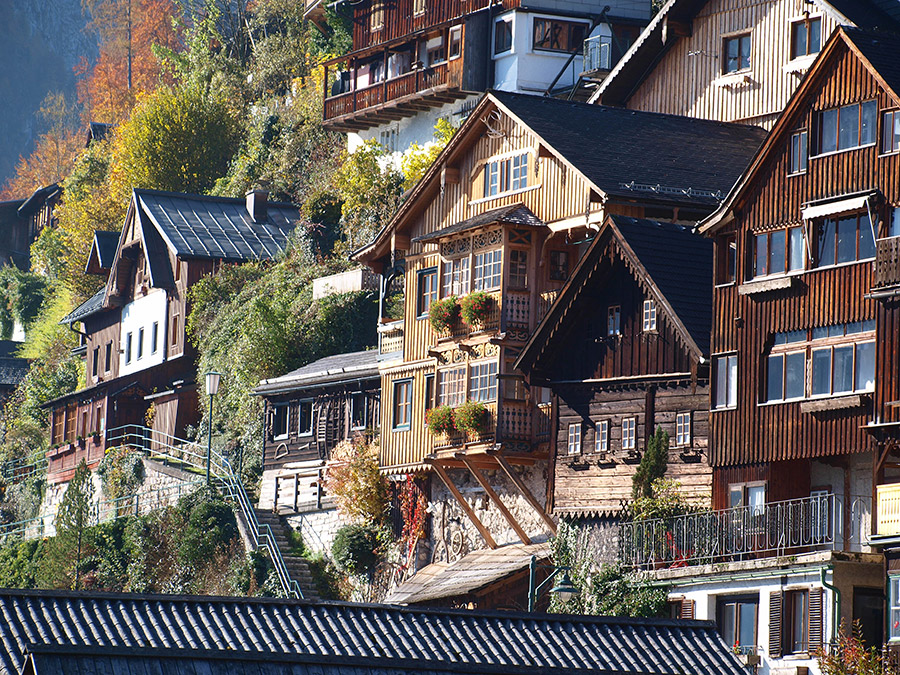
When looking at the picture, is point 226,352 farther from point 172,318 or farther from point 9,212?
A: point 9,212

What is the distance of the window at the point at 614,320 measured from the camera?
39844 mm

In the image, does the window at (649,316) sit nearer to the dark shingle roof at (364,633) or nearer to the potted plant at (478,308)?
the potted plant at (478,308)

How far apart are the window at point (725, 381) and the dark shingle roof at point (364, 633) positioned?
8685 mm

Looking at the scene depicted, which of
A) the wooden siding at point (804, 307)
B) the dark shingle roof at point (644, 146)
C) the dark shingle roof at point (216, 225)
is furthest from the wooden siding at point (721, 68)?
the dark shingle roof at point (216, 225)

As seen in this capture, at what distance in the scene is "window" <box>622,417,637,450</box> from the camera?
39312 millimetres

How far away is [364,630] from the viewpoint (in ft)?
86.7

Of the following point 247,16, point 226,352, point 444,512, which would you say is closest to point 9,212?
point 247,16

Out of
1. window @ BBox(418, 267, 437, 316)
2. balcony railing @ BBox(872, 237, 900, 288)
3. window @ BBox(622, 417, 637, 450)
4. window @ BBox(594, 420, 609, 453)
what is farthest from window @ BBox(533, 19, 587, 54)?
balcony railing @ BBox(872, 237, 900, 288)

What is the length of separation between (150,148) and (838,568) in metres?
56.3

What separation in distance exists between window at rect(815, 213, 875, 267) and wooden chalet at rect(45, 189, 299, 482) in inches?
1396

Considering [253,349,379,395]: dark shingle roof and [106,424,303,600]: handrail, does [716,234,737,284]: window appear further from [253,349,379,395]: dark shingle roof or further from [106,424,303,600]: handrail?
[253,349,379,395]: dark shingle roof

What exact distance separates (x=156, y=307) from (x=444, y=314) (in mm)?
28405

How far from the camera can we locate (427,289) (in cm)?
4838

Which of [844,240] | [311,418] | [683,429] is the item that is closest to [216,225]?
[311,418]
